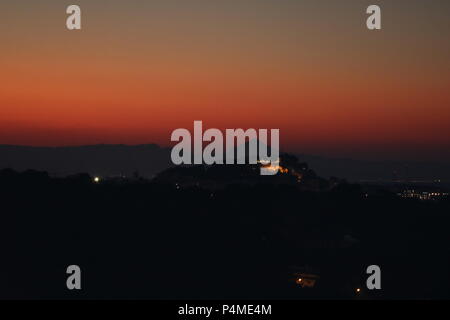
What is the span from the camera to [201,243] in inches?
1690

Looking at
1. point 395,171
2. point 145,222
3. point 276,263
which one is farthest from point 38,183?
point 395,171

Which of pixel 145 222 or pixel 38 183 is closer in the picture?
pixel 145 222

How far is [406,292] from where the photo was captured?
40281mm

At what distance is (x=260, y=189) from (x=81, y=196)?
17688 mm

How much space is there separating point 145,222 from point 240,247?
20.6ft

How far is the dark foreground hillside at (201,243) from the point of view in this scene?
36.7 meters

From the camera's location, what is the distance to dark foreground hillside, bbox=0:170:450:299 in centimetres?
3669

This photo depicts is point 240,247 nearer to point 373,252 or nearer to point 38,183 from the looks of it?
point 373,252

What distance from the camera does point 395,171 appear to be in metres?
178
